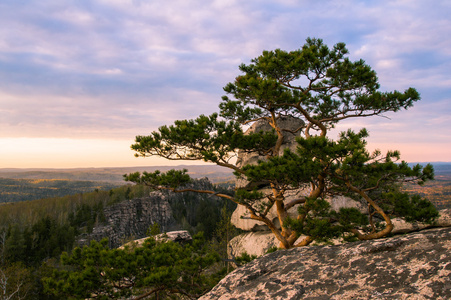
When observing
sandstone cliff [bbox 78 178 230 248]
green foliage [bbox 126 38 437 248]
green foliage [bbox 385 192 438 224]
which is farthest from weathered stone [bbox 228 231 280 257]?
sandstone cliff [bbox 78 178 230 248]

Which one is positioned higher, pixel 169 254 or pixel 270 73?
pixel 270 73

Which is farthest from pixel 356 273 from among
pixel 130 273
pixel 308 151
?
pixel 130 273

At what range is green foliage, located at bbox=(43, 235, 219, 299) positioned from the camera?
820 cm

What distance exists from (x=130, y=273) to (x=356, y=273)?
745cm

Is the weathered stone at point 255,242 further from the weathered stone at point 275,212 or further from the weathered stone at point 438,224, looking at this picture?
the weathered stone at point 438,224

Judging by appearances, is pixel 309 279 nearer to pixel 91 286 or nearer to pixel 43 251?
pixel 91 286

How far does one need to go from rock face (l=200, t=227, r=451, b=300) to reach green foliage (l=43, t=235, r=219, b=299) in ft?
16.0

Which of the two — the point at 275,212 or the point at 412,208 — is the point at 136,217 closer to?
the point at 275,212

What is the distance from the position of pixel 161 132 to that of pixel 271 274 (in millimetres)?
8034

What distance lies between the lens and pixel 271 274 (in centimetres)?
367

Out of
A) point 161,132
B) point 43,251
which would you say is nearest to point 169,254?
point 161,132

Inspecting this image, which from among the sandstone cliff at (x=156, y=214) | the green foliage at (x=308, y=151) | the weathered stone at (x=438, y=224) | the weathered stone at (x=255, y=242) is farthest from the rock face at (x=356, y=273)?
the sandstone cliff at (x=156, y=214)

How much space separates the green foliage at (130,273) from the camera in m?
8.20

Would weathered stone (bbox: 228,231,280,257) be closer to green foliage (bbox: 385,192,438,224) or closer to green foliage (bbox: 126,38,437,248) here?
green foliage (bbox: 126,38,437,248)
